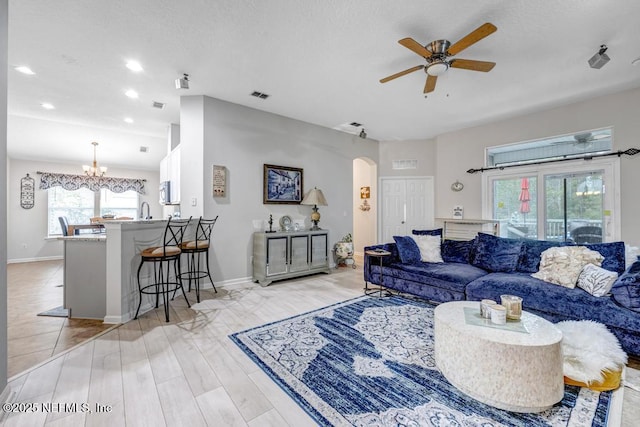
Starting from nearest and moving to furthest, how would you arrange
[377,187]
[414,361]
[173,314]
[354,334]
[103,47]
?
1. [414,361]
2. [354,334]
3. [103,47]
4. [173,314]
5. [377,187]

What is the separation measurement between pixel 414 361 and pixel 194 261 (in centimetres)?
329

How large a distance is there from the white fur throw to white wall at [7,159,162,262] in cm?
968

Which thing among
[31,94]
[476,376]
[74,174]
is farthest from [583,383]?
[74,174]

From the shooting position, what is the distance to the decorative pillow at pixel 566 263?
270cm

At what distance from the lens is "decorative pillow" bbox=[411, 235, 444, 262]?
13.1 ft

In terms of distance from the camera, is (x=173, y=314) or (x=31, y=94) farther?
(x=31, y=94)

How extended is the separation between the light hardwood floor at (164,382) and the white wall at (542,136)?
3.43 metres

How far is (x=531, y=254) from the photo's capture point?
331cm

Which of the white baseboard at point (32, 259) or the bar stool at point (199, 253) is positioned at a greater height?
the bar stool at point (199, 253)

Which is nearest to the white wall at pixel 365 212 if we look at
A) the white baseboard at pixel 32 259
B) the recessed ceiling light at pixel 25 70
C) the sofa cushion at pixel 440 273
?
the sofa cushion at pixel 440 273

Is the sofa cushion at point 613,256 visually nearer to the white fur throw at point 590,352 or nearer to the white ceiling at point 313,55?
the white fur throw at point 590,352

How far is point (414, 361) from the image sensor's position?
216cm

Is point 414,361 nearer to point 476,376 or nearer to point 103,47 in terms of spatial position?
point 476,376

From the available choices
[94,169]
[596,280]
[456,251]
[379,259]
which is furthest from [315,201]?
[94,169]
